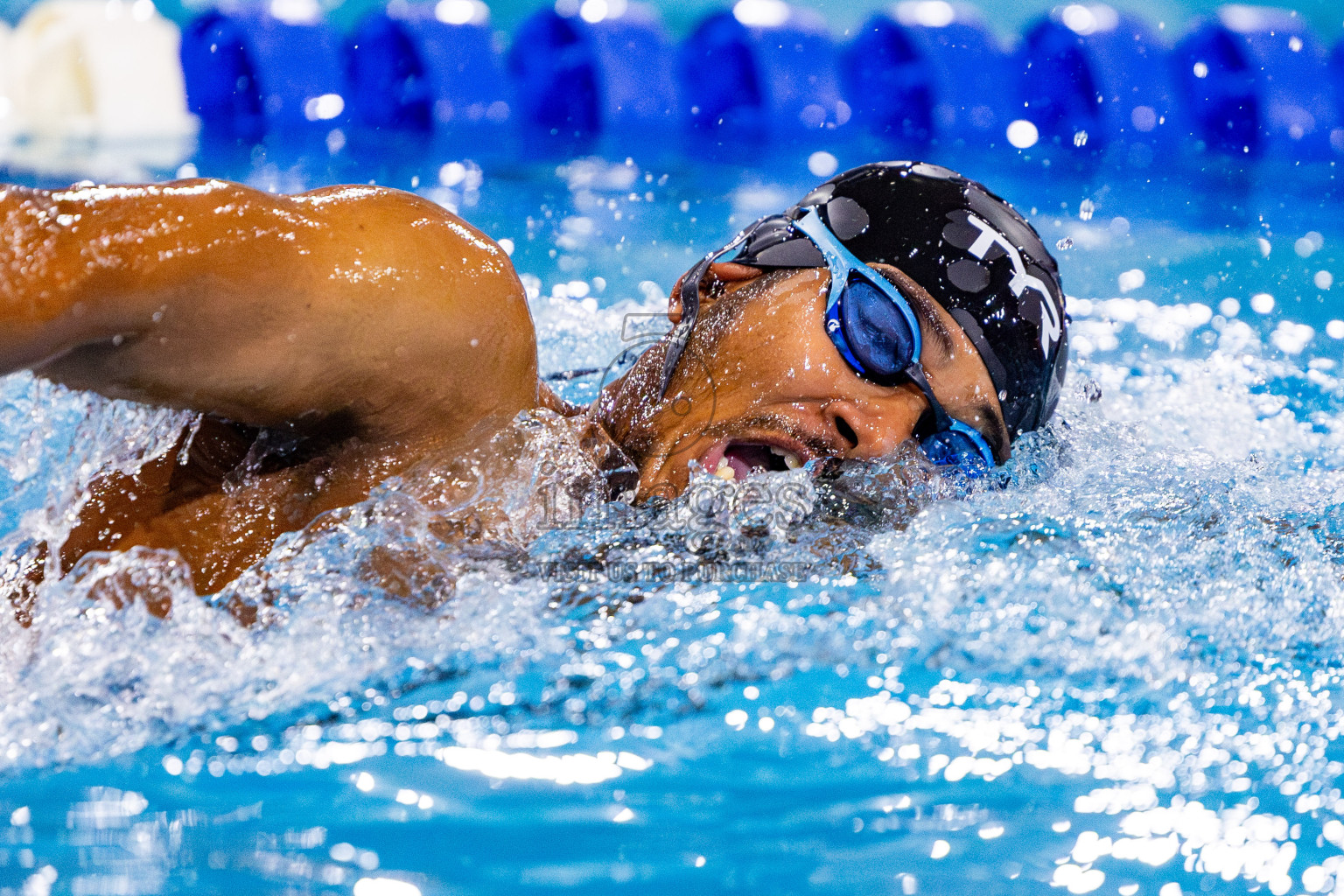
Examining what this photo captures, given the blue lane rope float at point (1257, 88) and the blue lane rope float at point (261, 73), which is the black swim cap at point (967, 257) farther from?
the blue lane rope float at point (1257, 88)

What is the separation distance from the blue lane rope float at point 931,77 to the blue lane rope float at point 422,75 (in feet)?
5.57

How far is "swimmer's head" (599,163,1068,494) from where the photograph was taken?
183cm

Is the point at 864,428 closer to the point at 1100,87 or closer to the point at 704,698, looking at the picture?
the point at 704,698

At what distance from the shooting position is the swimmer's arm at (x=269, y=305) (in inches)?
44.3

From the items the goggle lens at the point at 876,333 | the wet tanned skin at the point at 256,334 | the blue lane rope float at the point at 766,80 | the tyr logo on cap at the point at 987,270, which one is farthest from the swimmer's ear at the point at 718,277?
the blue lane rope float at the point at 766,80

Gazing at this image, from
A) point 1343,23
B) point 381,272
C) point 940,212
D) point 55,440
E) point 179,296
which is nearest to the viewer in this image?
point 179,296

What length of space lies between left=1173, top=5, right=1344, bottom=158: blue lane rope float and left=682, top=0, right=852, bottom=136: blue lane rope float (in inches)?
64.5

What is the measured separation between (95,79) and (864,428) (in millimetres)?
4934

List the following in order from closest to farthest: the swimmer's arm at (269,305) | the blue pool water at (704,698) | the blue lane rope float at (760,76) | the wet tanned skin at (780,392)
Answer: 1. the swimmer's arm at (269,305)
2. the blue pool water at (704,698)
3. the wet tanned skin at (780,392)
4. the blue lane rope float at (760,76)

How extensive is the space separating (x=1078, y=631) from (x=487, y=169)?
3.85 metres

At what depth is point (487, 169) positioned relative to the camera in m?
5.05

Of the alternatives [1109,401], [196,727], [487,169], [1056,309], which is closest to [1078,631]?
[1056,309]

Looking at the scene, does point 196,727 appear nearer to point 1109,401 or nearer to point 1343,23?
point 1109,401

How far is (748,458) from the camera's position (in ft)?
6.29
